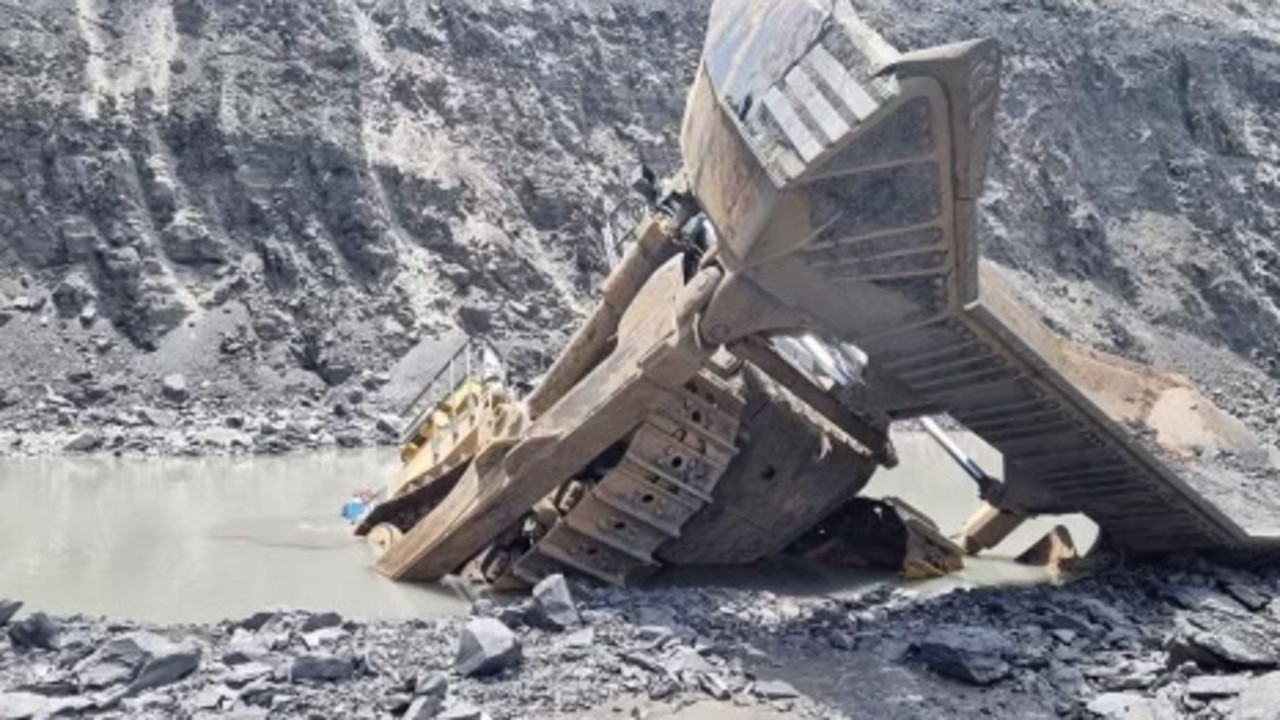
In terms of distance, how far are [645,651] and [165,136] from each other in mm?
16744

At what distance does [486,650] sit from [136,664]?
1410 mm

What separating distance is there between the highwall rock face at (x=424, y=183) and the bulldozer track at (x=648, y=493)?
10.1m

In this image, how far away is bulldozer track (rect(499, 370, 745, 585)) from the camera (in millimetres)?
7875

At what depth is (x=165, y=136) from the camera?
2067cm

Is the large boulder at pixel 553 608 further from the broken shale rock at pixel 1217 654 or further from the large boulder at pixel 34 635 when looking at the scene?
the broken shale rock at pixel 1217 654

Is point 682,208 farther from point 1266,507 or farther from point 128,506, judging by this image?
point 128,506

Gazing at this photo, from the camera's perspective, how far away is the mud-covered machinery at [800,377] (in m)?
6.05

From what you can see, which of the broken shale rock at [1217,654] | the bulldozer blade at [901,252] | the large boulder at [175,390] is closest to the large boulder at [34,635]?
the bulldozer blade at [901,252]

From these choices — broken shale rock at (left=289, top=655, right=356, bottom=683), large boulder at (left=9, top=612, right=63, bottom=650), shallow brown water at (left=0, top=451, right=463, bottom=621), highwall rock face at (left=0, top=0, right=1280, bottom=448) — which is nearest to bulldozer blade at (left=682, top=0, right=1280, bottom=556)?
broken shale rock at (left=289, top=655, right=356, bottom=683)

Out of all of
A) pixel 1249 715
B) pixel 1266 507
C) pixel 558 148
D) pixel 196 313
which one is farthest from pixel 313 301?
pixel 1249 715

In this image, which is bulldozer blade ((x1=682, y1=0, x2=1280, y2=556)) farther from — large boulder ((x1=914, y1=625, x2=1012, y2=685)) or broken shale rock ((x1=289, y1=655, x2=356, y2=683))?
broken shale rock ((x1=289, y1=655, x2=356, y2=683))

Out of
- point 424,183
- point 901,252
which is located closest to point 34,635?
point 901,252

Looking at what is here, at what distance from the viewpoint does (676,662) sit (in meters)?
6.11

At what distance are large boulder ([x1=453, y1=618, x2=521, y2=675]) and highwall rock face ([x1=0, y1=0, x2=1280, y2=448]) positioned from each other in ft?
38.7
